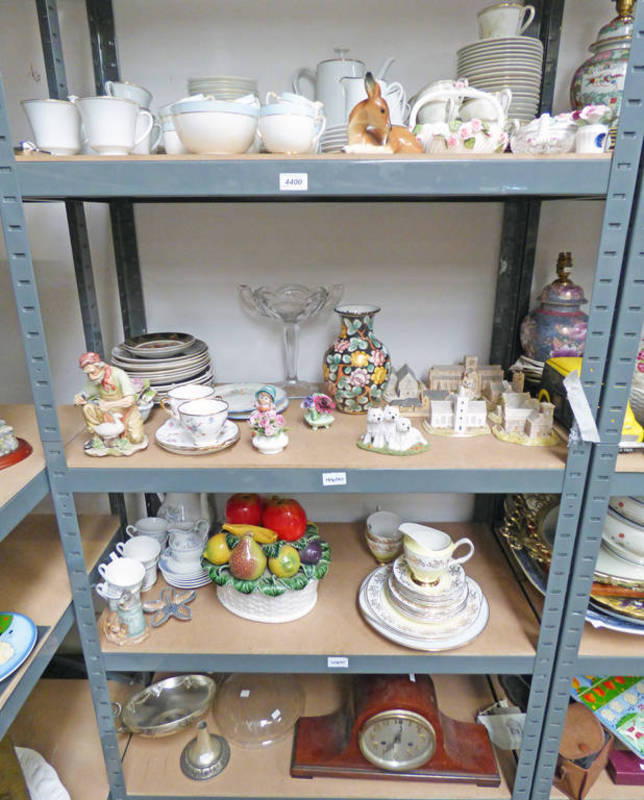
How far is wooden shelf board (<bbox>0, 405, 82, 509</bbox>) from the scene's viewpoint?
2.62ft

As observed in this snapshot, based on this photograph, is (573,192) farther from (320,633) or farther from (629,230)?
(320,633)

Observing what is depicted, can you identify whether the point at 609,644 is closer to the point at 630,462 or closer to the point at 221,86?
the point at 630,462

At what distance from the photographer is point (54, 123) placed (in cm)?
77

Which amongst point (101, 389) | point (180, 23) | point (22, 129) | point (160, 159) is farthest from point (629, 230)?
point (22, 129)

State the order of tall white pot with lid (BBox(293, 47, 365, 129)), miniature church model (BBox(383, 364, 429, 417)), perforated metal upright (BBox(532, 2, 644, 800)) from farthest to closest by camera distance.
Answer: miniature church model (BBox(383, 364, 429, 417)), tall white pot with lid (BBox(293, 47, 365, 129)), perforated metal upright (BBox(532, 2, 644, 800))

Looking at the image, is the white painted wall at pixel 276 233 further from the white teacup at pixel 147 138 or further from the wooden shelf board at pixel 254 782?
the wooden shelf board at pixel 254 782

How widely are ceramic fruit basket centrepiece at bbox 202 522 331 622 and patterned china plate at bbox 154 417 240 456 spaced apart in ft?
0.65

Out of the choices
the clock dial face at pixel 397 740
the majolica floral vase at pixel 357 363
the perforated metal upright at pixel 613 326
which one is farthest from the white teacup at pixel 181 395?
the clock dial face at pixel 397 740

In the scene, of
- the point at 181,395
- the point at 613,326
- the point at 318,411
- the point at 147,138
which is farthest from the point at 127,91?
the point at 613,326

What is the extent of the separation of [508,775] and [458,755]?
0.35 feet

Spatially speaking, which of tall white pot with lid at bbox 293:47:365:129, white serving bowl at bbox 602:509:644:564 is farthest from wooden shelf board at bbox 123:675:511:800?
tall white pot with lid at bbox 293:47:365:129

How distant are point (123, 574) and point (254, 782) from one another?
0.51 m

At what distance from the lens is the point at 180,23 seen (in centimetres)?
107

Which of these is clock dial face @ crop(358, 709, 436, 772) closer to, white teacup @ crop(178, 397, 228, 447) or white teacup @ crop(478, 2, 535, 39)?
white teacup @ crop(178, 397, 228, 447)
